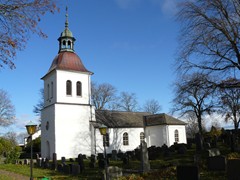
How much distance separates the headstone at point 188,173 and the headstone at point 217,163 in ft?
13.5

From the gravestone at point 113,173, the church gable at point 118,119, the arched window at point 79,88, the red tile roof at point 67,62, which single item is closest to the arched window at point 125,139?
the church gable at point 118,119

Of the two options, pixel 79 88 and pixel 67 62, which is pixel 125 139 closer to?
pixel 79 88

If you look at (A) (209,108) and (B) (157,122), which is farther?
(B) (157,122)

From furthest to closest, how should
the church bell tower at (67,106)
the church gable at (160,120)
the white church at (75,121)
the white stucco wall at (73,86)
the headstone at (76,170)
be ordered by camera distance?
1. the church gable at (160,120)
2. the white stucco wall at (73,86)
3. the white church at (75,121)
4. the church bell tower at (67,106)
5. the headstone at (76,170)

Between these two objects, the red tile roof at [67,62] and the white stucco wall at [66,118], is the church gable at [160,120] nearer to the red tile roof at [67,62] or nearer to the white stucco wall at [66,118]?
the white stucco wall at [66,118]

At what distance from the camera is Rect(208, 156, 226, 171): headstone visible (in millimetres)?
11008

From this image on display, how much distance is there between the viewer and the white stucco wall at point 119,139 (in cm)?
3241

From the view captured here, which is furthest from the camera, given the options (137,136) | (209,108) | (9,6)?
(137,136)

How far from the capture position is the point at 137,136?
36438mm

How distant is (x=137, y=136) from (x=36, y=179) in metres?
23.1

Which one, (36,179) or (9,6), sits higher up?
(9,6)

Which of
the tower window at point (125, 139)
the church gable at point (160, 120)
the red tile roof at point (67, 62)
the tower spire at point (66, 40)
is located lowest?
the tower window at point (125, 139)

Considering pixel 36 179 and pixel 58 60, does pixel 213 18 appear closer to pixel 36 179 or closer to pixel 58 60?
pixel 36 179

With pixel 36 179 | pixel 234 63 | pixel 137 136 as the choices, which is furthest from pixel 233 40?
pixel 137 136
